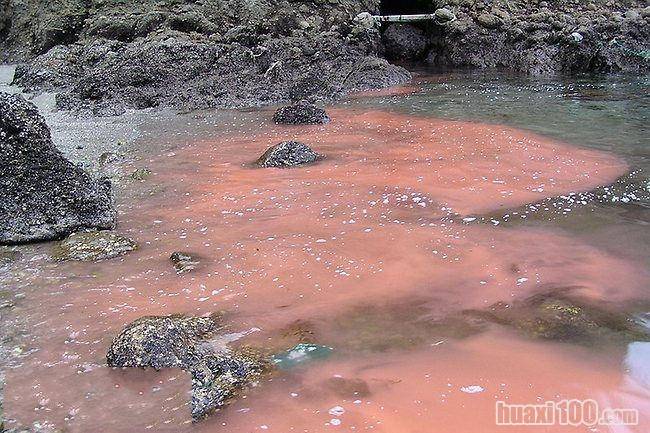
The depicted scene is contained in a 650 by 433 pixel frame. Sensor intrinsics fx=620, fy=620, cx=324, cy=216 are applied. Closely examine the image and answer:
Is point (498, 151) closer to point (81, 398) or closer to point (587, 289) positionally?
point (587, 289)

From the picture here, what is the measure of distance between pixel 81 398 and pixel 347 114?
9026 mm

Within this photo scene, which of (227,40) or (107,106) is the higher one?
(227,40)

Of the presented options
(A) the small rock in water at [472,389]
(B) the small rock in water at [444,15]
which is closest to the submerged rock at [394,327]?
(A) the small rock in water at [472,389]

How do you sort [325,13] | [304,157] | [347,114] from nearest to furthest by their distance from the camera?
[304,157]
[347,114]
[325,13]

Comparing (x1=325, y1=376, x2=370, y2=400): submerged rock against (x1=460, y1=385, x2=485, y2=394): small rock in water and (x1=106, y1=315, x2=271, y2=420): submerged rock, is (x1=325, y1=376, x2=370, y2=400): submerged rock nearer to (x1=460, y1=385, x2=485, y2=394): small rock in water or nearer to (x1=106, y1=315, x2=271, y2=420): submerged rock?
(x1=106, y1=315, x2=271, y2=420): submerged rock

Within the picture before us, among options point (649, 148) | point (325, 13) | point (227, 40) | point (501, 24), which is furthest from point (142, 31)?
point (649, 148)

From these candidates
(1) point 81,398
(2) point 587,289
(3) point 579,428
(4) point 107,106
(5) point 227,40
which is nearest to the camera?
(3) point 579,428

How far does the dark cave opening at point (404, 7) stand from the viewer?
1905 centimetres

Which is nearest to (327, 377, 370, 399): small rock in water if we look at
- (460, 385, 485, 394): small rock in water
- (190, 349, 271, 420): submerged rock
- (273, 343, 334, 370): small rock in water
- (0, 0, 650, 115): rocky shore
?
(273, 343, 334, 370): small rock in water

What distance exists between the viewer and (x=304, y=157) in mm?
8016

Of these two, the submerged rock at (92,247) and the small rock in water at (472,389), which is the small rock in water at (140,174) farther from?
the small rock in water at (472,389)

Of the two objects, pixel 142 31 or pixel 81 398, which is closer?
pixel 81 398

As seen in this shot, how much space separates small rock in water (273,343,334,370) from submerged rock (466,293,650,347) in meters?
1.06

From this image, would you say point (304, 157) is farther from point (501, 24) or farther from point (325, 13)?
point (501, 24)
